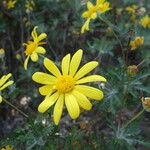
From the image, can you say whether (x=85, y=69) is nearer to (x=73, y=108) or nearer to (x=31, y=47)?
(x=73, y=108)

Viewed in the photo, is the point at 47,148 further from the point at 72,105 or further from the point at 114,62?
the point at 114,62

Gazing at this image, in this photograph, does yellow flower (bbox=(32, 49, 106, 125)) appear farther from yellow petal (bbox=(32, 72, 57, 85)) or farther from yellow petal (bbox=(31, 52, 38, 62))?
yellow petal (bbox=(31, 52, 38, 62))

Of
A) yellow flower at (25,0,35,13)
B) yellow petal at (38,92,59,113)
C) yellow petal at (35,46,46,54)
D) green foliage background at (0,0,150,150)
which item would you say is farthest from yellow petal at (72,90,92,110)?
yellow flower at (25,0,35,13)

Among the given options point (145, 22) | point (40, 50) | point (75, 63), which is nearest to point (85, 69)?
point (75, 63)

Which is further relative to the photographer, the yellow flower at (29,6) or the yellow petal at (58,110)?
the yellow flower at (29,6)

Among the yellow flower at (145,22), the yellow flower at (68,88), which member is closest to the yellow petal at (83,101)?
the yellow flower at (68,88)

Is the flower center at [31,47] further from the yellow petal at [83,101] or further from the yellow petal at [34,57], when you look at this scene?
the yellow petal at [83,101]

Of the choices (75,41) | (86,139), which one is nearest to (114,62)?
(75,41)
